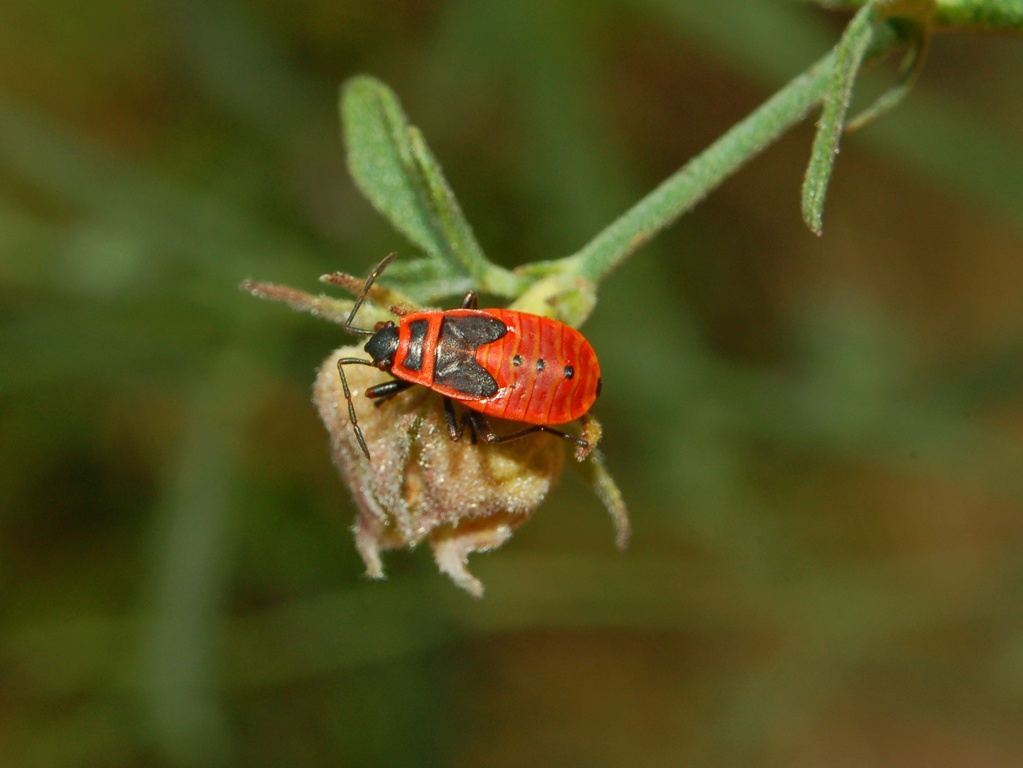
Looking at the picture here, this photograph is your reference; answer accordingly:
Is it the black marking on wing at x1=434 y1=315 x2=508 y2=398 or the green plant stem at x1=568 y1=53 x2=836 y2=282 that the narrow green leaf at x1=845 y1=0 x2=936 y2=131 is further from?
the black marking on wing at x1=434 y1=315 x2=508 y2=398

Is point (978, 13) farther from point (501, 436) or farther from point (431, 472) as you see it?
point (431, 472)

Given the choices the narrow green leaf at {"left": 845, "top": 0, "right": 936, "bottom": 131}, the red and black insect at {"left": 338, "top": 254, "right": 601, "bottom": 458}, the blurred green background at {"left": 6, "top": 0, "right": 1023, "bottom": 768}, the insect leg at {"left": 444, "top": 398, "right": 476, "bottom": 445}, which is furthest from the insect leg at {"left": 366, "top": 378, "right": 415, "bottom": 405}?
the blurred green background at {"left": 6, "top": 0, "right": 1023, "bottom": 768}

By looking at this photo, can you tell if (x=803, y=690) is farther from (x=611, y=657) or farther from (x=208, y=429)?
(x=208, y=429)

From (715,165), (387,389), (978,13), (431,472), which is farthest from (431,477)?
(978,13)

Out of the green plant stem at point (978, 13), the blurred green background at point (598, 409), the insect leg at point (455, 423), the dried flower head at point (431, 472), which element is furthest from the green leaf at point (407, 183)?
the blurred green background at point (598, 409)

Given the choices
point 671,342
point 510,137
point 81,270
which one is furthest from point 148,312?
point 671,342

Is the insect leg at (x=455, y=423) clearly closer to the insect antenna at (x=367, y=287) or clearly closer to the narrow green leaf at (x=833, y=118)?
the insect antenna at (x=367, y=287)

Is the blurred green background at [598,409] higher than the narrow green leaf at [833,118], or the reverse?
the blurred green background at [598,409]
